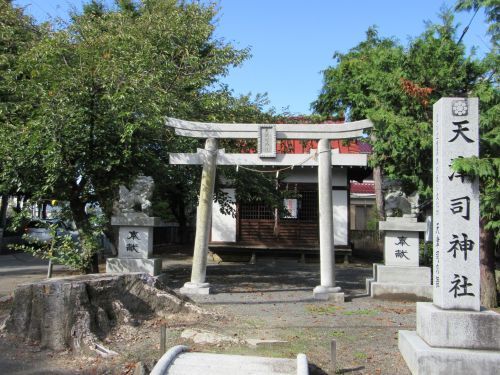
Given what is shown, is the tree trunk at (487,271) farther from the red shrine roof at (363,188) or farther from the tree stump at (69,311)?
the red shrine roof at (363,188)

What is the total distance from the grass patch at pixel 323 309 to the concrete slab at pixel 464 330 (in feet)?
11.4

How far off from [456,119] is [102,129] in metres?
A: 7.19

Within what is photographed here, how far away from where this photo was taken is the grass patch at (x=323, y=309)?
31.5 ft

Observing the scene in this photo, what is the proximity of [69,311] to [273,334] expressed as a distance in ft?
9.92

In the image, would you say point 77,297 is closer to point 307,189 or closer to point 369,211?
point 307,189

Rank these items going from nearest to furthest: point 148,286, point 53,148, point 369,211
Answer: point 148,286 < point 53,148 < point 369,211

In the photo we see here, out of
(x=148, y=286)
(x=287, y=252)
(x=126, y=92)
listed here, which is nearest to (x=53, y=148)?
(x=126, y=92)

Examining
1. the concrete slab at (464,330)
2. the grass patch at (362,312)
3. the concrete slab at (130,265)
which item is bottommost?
the grass patch at (362,312)

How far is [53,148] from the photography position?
9.77 meters

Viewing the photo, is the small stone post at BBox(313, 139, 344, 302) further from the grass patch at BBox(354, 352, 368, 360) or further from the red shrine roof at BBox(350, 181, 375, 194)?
the red shrine roof at BBox(350, 181, 375, 194)

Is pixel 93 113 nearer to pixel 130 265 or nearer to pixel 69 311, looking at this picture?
pixel 130 265

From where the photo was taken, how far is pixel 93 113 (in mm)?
10383

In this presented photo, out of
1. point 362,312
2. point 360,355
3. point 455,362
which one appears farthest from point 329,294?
point 455,362

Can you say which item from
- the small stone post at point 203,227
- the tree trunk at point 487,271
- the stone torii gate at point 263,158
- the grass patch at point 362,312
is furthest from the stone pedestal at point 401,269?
the small stone post at point 203,227
